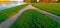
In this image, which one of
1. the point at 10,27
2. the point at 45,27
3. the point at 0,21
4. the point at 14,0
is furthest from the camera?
the point at 14,0

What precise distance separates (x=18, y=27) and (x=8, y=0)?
11.5 feet

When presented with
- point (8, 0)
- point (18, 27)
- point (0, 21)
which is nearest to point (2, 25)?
point (0, 21)

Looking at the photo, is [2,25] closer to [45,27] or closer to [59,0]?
[45,27]

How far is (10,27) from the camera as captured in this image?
7.34 feet

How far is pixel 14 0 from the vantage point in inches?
240

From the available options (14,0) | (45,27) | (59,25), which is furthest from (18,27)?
(14,0)

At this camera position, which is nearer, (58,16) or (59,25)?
(59,25)

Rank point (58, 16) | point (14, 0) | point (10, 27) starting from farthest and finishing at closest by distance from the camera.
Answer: point (14, 0) < point (58, 16) < point (10, 27)

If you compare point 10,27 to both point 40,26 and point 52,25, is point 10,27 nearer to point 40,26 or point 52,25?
point 40,26

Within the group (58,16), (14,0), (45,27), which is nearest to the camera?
(45,27)

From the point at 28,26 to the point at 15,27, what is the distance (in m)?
0.21

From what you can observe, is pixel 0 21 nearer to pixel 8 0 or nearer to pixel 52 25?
pixel 52 25

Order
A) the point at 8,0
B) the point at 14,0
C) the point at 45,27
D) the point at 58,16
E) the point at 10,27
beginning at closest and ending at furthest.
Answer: the point at 45,27
the point at 10,27
the point at 58,16
the point at 8,0
the point at 14,0

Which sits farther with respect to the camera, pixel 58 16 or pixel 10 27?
pixel 58 16
